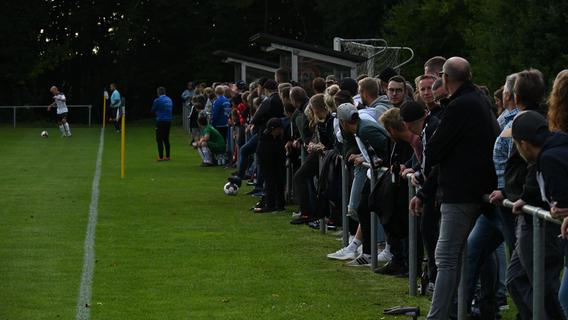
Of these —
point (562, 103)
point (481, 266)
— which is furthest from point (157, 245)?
point (562, 103)

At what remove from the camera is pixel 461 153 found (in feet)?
33.4

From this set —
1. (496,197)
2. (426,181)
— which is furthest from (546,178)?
(426,181)

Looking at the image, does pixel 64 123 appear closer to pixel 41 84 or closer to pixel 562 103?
pixel 41 84

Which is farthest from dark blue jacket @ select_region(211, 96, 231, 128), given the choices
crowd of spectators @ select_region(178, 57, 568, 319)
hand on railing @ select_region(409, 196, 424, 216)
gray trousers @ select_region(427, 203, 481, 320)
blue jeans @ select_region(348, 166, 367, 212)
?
gray trousers @ select_region(427, 203, 481, 320)

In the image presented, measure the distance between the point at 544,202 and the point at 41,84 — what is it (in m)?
62.6

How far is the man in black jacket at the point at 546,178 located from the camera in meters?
8.27

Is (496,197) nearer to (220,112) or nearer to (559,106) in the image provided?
(559,106)

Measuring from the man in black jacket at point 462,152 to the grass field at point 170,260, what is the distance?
70.3 inches

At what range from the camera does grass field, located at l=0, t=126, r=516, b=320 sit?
12.3 m

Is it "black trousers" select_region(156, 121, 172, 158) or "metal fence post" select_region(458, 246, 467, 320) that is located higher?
"metal fence post" select_region(458, 246, 467, 320)

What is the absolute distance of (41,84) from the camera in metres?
69.8

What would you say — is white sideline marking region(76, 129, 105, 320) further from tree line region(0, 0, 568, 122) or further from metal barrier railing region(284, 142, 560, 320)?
tree line region(0, 0, 568, 122)

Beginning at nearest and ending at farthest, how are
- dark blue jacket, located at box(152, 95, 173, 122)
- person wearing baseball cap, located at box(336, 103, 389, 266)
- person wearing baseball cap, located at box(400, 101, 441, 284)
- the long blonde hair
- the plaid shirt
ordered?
the long blonde hair < the plaid shirt < person wearing baseball cap, located at box(400, 101, 441, 284) < person wearing baseball cap, located at box(336, 103, 389, 266) < dark blue jacket, located at box(152, 95, 173, 122)

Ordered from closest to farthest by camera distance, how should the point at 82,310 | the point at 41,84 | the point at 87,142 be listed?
the point at 82,310, the point at 87,142, the point at 41,84
